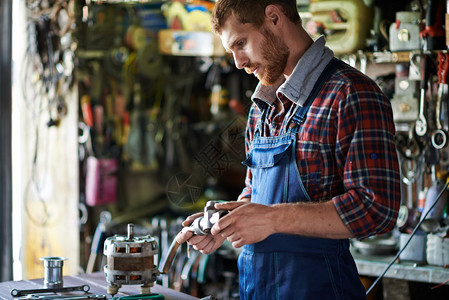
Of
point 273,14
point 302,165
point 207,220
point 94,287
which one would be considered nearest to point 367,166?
point 302,165

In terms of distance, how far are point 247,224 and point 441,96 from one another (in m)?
1.74

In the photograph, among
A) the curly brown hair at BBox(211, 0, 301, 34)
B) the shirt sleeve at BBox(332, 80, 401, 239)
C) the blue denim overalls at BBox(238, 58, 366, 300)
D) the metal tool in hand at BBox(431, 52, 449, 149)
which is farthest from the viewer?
the metal tool in hand at BBox(431, 52, 449, 149)

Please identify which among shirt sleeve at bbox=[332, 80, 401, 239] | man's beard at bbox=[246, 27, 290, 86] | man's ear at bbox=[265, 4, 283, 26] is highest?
man's ear at bbox=[265, 4, 283, 26]

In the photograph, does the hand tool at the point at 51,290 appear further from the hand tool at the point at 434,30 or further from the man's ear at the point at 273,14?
the hand tool at the point at 434,30

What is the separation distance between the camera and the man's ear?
2.02 metres

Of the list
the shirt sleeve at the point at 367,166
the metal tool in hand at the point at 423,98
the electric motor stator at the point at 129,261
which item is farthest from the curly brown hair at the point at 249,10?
the metal tool in hand at the point at 423,98

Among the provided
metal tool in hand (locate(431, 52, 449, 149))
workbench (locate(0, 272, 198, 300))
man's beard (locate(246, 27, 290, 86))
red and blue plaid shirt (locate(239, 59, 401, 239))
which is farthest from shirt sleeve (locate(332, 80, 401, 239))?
metal tool in hand (locate(431, 52, 449, 149))

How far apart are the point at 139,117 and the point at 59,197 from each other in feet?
2.85

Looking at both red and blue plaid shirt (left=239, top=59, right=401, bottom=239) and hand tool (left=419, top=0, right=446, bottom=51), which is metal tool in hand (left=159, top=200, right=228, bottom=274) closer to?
red and blue plaid shirt (left=239, top=59, right=401, bottom=239)

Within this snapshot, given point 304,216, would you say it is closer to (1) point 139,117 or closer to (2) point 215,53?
(2) point 215,53

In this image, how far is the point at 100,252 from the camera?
4129 mm

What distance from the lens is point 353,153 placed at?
1.76 metres

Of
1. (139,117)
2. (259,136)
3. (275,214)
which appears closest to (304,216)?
(275,214)

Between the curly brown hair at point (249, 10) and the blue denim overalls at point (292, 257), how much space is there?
23 cm
